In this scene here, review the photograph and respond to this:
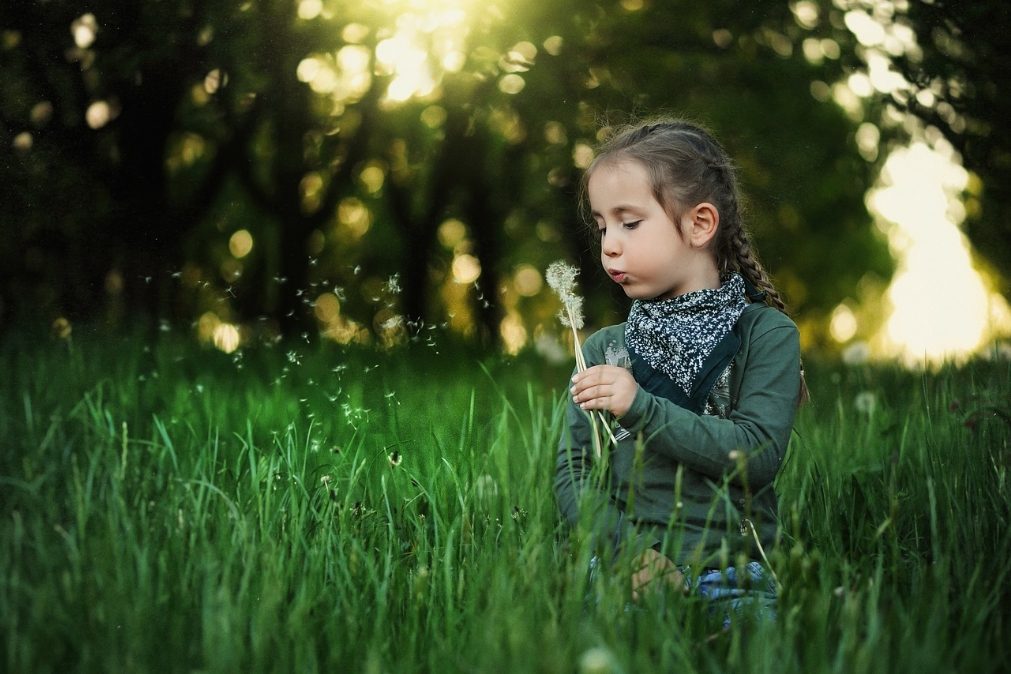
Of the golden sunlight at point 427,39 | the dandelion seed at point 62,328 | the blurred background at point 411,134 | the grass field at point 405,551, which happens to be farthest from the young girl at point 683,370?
the golden sunlight at point 427,39

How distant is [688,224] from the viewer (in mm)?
2551

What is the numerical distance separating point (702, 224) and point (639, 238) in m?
0.20

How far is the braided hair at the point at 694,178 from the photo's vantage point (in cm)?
254

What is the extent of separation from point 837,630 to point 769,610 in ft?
0.52

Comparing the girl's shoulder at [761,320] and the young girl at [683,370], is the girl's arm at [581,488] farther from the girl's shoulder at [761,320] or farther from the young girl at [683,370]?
the girl's shoulder at [761,320]

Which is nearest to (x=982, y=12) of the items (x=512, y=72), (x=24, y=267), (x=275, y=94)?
(x=512, y=72)

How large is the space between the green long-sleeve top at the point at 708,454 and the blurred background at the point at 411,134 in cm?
202

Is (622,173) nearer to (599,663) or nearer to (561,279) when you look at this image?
(561,279)

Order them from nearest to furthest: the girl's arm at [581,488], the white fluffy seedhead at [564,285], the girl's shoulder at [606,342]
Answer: the girl's arm at [581,488] → the white fluffy seedhead at [564,285] → the girl's shoulder at [606,342]

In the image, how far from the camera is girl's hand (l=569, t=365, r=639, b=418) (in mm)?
2295

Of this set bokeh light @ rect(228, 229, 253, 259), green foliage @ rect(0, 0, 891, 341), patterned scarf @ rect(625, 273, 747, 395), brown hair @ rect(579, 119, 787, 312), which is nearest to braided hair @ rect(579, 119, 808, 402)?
brown hair @ rect(579, 119, 787, 312)

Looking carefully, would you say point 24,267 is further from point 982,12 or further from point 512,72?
point 982,12

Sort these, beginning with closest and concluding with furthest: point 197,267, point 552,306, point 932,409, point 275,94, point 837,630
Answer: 1. point 837,630
2. point 932,409
3. point 275,94
4. point 197,267
5. point 552,306

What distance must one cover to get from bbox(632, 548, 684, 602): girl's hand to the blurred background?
2.26 m
